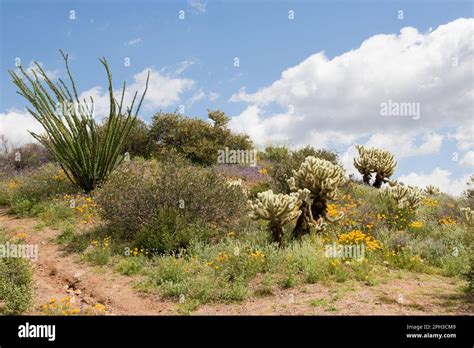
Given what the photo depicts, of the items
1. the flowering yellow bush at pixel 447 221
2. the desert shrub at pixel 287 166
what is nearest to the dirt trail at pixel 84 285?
the desert shrub at pixel 287 166

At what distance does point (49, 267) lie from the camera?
9.30m

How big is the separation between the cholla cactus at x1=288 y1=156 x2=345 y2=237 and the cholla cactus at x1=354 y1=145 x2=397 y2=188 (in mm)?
9871

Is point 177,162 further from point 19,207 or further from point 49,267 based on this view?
point 19,207

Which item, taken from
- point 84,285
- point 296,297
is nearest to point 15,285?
point 84,285

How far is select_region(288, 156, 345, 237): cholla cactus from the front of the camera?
31.0 feet

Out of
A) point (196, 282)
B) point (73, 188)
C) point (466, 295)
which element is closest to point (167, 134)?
point (73, 188)

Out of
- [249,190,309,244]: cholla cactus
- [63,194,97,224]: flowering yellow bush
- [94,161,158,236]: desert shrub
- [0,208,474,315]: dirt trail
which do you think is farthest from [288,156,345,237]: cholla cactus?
[63,194,97,224]: flowering yellow bush

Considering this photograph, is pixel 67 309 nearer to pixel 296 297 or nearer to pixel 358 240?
pixel 296 297

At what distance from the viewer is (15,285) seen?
22.0 feet

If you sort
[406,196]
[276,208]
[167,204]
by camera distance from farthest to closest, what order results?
[406,196]
[167,204]
[276,208]

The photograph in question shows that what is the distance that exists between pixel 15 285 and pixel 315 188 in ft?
19.2

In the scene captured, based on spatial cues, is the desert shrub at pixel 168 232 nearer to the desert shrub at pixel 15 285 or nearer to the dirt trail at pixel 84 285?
the dirt trail at pixel 84 285

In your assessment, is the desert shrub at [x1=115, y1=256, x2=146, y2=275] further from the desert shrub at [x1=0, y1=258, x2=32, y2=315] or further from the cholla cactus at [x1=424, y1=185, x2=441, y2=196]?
the cholla cactus at [x1=424, y1=185, x2=441, y2=196]
